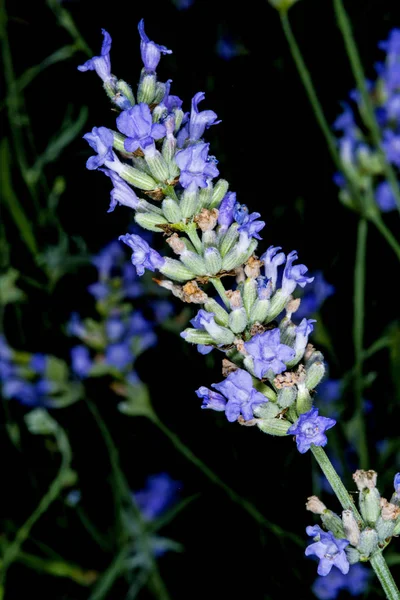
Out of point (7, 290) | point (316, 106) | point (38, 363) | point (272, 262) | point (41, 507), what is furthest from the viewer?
point (38, 363)

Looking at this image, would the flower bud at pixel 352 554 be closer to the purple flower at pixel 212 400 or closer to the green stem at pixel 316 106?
the purple flower at pixel 212 400

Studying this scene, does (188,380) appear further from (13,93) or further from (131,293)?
(13,93)

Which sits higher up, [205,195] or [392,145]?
[392,145]

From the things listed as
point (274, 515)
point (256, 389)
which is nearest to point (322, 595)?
point (274, 515)

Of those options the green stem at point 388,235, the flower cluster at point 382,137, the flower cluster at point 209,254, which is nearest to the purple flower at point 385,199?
the flower cluster at point 382,137

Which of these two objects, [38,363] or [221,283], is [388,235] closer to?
[221,283]

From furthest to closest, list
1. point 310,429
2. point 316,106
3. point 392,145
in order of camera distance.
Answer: point 392,145
point 316,106
point 310,429

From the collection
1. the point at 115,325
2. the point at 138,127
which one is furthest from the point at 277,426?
the point at 115,325
